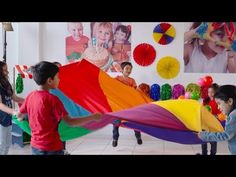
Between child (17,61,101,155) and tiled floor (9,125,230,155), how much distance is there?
88.8 inches

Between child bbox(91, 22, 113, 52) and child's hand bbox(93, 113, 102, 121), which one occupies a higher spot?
child bbox(91, 22, 113, 52)

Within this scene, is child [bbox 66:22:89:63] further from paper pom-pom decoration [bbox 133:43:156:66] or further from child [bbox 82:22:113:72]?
paper pom-pom decoration [bbox 133:43:156:66]

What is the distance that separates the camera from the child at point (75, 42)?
17.7ft

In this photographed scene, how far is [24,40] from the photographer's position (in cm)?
530

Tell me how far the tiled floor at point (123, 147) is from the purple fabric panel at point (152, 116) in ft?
5.82

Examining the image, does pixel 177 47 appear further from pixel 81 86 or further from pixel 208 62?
pixel 81 86

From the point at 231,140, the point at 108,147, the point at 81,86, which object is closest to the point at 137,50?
the point at 108,147

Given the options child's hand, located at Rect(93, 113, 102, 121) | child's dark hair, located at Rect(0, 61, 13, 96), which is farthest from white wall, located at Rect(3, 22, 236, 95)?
child's hand, located at Rect(93, 113, 102, 121)

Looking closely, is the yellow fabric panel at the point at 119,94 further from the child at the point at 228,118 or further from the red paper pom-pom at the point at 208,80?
the red paper pom-pom at the point at 208,80

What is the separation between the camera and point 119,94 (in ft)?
11.9

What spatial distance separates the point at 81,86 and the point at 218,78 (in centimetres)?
253

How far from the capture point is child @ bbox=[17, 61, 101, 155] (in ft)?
7.15

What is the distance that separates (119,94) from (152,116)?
945mm

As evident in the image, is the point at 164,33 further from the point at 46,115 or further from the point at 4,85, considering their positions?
the point at 46,115
